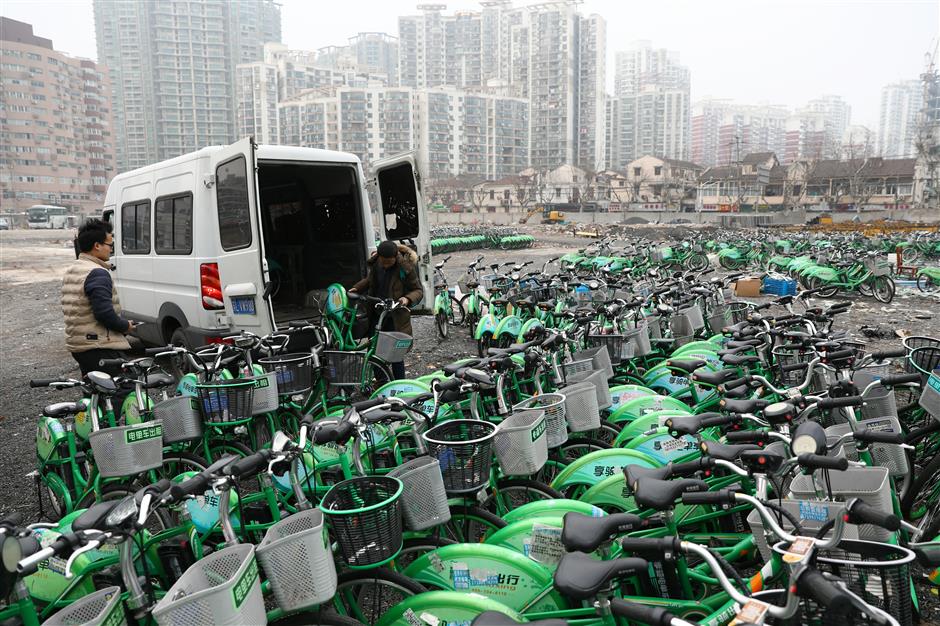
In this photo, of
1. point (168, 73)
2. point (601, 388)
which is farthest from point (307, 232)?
point (168, 73)

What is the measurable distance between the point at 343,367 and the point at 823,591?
3869 mm

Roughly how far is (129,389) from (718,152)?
337 feet

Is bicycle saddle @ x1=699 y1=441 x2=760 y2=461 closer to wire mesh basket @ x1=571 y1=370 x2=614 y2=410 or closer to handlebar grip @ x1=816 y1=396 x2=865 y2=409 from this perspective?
handlebar grip @ x1=816 y1=396 x2=865 y2=409

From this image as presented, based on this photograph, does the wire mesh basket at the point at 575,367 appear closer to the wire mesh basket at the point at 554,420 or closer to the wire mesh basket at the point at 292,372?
the wire mesh basket at the point at 554,420

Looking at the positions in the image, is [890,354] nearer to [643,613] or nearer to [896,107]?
[643,613]

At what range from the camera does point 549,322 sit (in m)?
7.06

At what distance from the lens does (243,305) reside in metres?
5.64

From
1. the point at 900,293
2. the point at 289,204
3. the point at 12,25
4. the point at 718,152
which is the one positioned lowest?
the point at 900,293

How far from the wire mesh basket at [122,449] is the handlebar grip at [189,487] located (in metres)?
1.58

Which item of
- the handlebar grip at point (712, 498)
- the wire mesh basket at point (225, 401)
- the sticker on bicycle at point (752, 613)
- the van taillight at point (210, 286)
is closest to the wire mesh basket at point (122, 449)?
the wire mesh basket at point (225, 401)

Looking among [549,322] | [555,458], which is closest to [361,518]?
[555,458]

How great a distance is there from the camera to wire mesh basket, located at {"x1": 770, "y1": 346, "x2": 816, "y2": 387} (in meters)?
4.20

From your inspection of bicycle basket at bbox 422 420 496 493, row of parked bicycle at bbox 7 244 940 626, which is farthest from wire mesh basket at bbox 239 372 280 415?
bicycle basket at bbox 422 420 496 493

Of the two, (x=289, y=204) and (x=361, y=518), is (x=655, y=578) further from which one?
(x=289, y=204)
